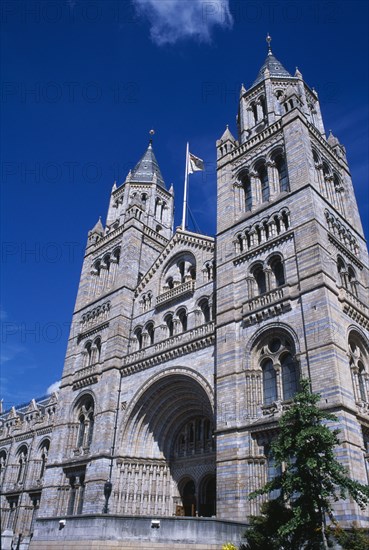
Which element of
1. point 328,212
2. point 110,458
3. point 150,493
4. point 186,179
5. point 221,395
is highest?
point 186,179

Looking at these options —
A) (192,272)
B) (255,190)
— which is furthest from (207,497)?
(255,190)

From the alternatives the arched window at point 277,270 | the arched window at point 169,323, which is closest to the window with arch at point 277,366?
the arched window at point 277,270

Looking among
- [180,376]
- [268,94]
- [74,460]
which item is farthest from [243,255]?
[74,460]

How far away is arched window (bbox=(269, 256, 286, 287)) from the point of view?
78.7ft

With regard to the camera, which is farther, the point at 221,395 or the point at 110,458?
the point at 110,458

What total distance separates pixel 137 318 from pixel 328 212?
48.6ft

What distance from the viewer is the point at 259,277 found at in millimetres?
25391

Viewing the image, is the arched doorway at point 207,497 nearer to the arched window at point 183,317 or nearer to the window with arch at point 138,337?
the arched window at point 183,317

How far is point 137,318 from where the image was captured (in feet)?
107

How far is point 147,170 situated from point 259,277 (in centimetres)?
2327

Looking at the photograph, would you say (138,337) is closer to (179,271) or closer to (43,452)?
(179,271)

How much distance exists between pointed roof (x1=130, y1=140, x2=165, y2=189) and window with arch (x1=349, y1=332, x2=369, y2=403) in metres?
26.2

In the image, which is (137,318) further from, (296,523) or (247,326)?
(296,523)

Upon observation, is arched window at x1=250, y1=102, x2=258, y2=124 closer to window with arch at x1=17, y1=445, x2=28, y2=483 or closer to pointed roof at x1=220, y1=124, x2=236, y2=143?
pointed roof at x1=220, y1=124, x2=236, y2=143
